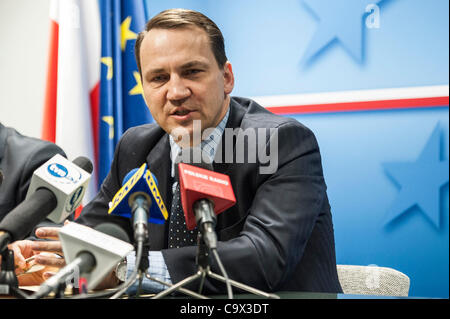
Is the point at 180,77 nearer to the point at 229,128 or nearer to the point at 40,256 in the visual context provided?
the point at 229,128

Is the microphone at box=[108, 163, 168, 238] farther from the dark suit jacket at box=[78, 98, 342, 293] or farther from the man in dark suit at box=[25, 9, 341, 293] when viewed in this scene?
the man in dark suit at box=[25, 9, 341, 293]

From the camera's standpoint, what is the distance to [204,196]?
90 cm

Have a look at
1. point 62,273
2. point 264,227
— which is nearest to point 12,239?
point 62,273

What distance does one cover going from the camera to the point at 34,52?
3.22 metres

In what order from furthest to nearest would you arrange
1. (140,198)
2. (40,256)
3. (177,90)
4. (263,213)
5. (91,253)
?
(177,90)
(263,213)
(40,256)
(140,198)
(91,253)

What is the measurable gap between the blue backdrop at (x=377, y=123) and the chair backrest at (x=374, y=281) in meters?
1.24

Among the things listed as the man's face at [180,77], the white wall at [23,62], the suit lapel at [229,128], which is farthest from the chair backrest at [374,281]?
the white wall at [23,62]

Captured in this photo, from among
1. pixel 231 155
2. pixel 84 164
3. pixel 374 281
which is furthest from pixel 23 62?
pixel 374 281

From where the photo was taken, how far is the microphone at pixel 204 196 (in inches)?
34.1

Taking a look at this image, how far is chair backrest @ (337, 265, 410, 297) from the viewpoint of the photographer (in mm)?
1739

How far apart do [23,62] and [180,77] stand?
2008 millimetres

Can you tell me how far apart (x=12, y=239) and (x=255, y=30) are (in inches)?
108

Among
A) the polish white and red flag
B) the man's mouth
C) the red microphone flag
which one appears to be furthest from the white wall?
the red microphone flag
